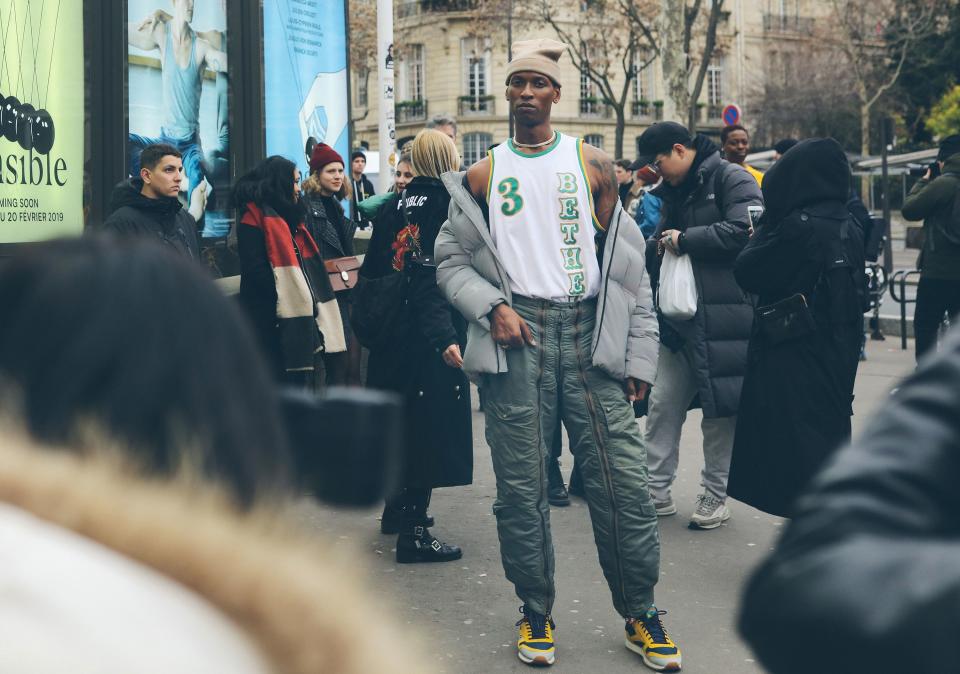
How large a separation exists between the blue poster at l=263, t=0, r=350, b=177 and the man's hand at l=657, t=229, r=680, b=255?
5.22 metres

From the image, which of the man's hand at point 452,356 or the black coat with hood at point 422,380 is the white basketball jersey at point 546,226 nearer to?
the man's hand at point 452,356

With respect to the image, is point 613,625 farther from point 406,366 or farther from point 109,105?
point 109,105

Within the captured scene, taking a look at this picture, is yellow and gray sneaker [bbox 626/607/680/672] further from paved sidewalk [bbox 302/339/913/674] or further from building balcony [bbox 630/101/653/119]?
building balcony [bbox 630/101/653/119]

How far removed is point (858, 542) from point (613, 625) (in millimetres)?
4138

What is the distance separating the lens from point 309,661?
85 cm

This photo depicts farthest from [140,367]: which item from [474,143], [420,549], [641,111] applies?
[641,111]

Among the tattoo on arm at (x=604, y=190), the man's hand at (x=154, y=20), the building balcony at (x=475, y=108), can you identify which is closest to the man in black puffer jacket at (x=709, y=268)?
the tattoo on arm at (x=604, y=190)

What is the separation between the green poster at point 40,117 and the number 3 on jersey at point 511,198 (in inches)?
150

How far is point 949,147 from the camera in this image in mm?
9883

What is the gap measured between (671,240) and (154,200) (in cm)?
238

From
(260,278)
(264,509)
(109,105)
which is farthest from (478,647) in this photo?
(109,105)

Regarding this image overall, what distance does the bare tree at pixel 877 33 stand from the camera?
40.9m

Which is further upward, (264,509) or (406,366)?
(264,509)

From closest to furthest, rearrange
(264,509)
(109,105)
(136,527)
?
(136,527), (264,509), (109,105)
